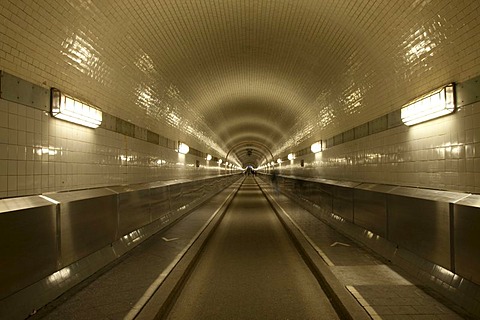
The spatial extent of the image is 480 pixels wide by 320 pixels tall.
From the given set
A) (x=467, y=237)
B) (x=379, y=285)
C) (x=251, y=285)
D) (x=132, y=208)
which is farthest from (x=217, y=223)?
(x=467, y=237)

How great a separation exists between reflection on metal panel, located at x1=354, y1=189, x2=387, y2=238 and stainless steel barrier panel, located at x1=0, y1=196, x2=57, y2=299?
5556 millimetres

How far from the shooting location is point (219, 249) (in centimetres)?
755

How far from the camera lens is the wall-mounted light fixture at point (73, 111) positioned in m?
5.23

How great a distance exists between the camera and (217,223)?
1092cm

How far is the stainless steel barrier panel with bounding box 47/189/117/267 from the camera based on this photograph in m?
4.84

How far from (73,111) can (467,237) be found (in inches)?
232

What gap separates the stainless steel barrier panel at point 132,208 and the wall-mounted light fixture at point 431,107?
5.62 m

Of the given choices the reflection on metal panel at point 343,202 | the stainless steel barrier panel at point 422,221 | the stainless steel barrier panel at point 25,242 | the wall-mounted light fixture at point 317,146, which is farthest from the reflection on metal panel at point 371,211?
the wall-mounted light fixture at point 317,146

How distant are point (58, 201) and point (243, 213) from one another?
31.7 ft

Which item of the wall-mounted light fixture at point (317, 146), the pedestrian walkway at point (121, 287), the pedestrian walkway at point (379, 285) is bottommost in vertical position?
the pedestrian walkway at point (379, 285)

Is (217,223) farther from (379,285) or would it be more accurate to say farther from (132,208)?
(379,285)

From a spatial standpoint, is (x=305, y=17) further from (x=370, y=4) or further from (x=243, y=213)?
(x=243, y=213)

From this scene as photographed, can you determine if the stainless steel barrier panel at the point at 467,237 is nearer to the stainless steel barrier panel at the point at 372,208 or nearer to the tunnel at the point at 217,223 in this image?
the tunnel at the point at 217,223

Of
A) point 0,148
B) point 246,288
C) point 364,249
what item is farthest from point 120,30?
point 364,249
